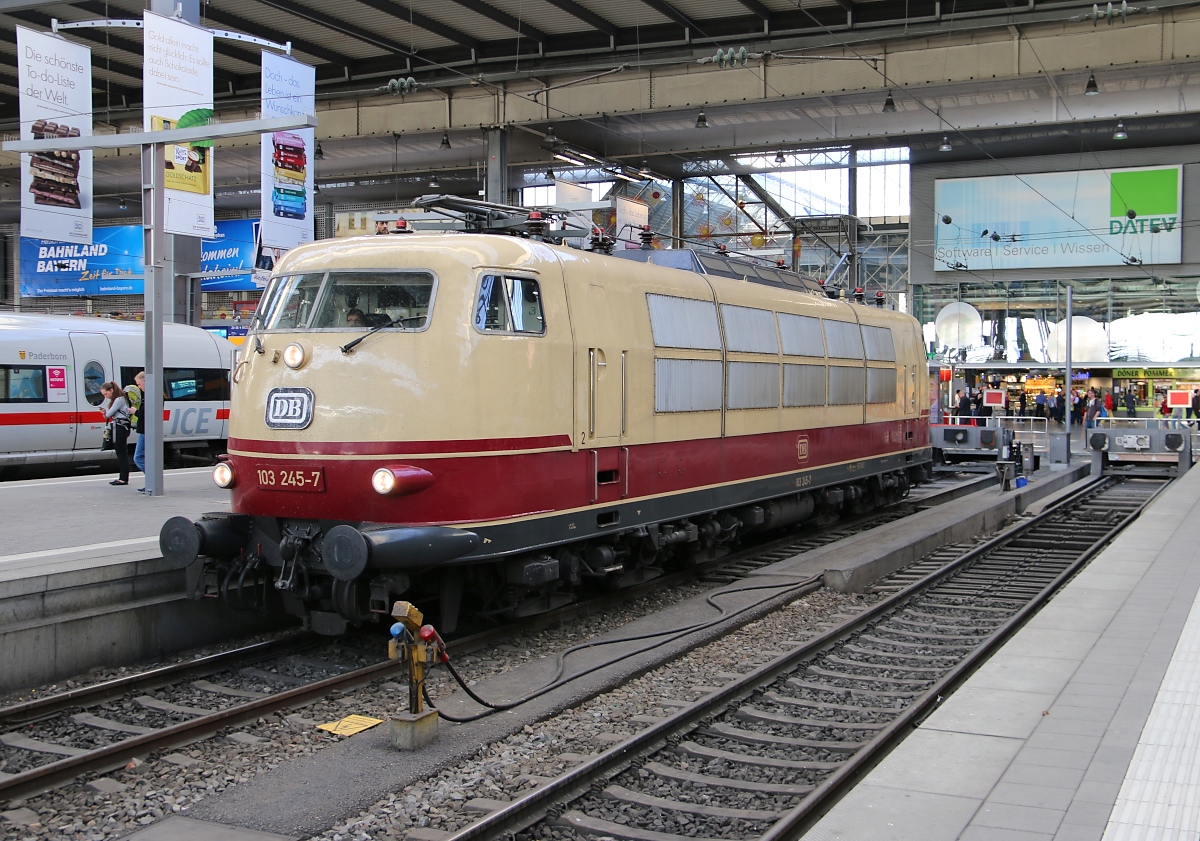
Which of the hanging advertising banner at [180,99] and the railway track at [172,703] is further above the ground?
the hanging advertising banner at [180,99]

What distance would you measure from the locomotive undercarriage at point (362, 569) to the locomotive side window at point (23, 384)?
11.7 m

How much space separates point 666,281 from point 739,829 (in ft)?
21.2

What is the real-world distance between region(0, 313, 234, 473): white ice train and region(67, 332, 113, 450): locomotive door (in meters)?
0.02

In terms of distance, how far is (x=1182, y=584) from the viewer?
37.2 ft

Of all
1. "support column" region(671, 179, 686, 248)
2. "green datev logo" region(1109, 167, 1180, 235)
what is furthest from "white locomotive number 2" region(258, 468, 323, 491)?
"green datev logo" region(1109, 167, 1180, 235)

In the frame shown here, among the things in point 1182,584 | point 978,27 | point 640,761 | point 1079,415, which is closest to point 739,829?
point 640,761

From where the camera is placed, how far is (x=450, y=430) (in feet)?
27.9

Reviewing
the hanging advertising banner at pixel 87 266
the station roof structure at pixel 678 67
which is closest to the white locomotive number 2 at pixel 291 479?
the station roof structure at pixel 678 67

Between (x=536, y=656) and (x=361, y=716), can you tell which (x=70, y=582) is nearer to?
(x=361, y=716)

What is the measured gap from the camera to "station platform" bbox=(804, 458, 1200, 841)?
5145mm

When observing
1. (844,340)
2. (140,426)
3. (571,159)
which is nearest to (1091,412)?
(571,159)

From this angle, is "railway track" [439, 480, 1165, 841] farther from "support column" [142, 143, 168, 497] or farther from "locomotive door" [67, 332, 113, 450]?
"locomotive door" [67, 332, 113, 450]

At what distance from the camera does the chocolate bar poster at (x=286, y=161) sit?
53.4ft

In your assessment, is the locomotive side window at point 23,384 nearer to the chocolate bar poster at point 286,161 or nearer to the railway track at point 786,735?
the chocolate bar poster at point 286,161
